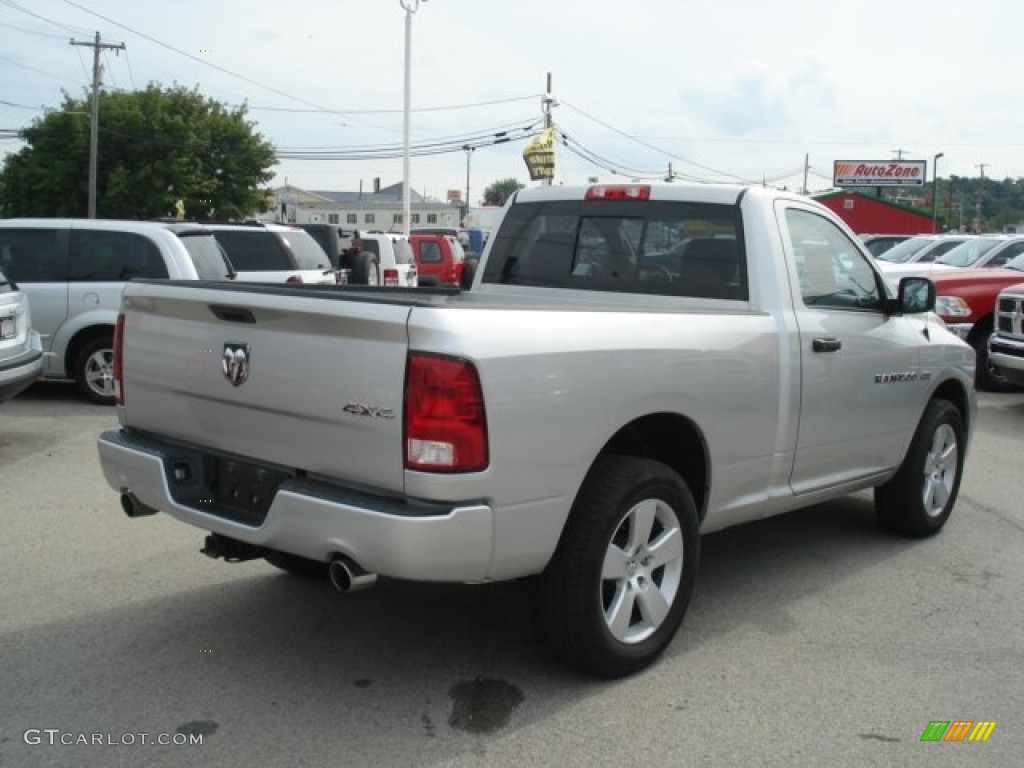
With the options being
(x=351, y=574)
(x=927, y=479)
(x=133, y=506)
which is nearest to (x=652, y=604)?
(x=351, y=574)

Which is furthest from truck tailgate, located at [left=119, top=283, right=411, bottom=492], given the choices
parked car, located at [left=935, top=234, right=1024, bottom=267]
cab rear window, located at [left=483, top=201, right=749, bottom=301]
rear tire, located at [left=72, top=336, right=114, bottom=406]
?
parked car, located at [left=935, top=234, right=1024, bottom=267]

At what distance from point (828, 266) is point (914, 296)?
640mm

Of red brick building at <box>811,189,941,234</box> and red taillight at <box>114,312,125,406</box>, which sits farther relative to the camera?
red brick building at <box>811,189,941,234</box>

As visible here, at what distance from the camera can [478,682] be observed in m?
3.85

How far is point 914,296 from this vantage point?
5434 millimetres

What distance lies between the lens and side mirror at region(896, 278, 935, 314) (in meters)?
5.44

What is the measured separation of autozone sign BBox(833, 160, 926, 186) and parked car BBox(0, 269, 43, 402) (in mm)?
68865

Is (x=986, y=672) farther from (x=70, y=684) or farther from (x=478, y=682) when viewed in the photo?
(x=70, y=684)

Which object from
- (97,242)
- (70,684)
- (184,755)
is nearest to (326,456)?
(184,755)

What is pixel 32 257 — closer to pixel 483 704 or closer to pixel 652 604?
pixel 483 704

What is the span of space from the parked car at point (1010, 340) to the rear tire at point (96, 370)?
30.7ft

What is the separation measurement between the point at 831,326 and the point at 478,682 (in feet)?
8.06

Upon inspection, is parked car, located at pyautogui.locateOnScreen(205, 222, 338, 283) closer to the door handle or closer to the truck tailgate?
the truck tailgate

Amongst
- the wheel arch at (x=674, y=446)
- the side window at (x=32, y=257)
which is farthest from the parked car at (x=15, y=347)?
the wheel arch at (x=674, y=446)
